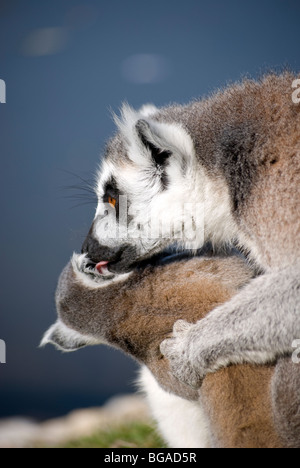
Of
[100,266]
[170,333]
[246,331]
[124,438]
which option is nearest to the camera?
[246,331]

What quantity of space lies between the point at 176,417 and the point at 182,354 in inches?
20.7

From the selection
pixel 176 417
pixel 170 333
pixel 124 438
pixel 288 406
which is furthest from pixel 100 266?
pixel 124 438

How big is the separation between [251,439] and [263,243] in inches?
45.0

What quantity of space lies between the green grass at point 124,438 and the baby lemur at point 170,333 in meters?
1.00

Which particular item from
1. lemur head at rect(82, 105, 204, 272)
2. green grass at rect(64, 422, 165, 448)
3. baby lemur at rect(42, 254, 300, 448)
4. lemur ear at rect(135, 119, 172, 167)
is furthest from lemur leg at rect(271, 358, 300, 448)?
green grass at rect(64, 422, 165, 448)

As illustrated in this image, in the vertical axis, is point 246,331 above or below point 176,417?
above

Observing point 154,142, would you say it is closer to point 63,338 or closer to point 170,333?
point 170,333

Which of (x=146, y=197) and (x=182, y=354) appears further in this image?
(x=146, y=197)

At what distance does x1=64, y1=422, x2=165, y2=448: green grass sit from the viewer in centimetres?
449

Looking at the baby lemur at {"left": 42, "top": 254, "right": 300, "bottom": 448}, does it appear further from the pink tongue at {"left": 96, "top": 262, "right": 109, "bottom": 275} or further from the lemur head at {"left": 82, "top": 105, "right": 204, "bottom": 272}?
the lemur head at {"left": 82, "top": 105, "right": 204, "bottom": 272}

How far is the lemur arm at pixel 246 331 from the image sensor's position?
2.99m

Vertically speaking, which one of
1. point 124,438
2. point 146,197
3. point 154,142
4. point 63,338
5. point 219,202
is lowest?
point 124,438

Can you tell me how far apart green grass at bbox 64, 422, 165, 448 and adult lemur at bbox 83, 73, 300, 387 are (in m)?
1.60

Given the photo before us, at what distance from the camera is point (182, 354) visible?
10.4 ft
